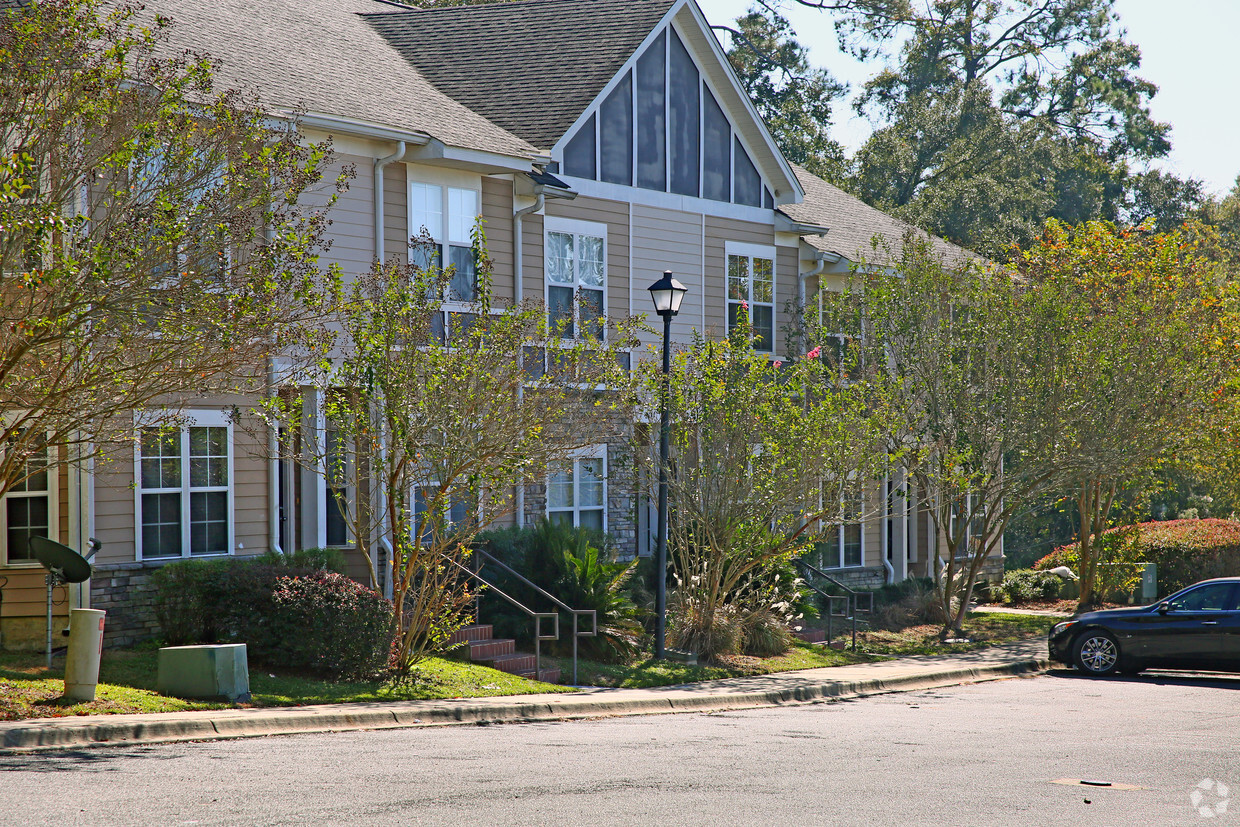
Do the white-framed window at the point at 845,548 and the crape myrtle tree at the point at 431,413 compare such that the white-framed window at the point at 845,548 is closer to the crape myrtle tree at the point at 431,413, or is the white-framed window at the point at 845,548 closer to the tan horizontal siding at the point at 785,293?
the tan horizontal siding at the point at 785,293

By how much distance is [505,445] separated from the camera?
47.4 ft

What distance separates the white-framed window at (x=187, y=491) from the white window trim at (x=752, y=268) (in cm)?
1046

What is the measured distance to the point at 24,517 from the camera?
15484mm

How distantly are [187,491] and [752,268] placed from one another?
39.9 ft

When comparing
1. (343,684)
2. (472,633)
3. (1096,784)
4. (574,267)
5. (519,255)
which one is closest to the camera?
(1096,784)

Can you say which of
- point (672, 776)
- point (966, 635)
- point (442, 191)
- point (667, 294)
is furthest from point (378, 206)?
point (966, 635)

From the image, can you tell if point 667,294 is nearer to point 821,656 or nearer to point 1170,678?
point 821,656

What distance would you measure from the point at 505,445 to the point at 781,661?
6610mm

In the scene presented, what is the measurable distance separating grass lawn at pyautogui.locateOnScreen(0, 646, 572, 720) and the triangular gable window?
941 cm

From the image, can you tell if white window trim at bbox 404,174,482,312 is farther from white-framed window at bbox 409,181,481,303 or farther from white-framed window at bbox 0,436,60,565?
white-framed window at bbox 0,436,60,565

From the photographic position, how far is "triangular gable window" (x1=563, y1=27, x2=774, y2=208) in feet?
72.2

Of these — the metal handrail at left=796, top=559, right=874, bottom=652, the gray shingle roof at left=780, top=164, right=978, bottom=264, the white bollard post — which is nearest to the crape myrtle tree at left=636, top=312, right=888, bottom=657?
the metal handrail at left=796, top=559, right=874, bottom=652

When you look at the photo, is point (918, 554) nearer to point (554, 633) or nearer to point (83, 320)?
point (554, 633)

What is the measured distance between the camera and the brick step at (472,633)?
1666 cm
